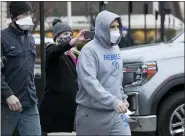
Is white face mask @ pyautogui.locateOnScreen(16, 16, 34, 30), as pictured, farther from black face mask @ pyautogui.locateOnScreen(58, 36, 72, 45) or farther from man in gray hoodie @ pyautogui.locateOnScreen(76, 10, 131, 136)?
man in gray hoodie @ pyautogui.locateOnScreen(76, 10, 131, 136)

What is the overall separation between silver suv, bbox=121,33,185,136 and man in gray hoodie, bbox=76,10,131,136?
7.06ft

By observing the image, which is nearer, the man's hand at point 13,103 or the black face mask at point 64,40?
the man's hand at point 13,103

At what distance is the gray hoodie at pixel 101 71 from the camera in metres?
4.15

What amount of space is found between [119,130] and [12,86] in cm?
107

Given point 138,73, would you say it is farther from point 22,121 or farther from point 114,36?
point 114,36

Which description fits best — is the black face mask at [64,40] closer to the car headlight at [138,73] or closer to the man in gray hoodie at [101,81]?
the man in gray hoodie at [101,81]

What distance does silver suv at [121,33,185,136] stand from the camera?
6.48 m

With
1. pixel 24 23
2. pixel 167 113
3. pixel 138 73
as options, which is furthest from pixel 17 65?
pixel 167 113

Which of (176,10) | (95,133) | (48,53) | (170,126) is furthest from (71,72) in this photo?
(176,10)

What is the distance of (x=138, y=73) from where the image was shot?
21.8 feet

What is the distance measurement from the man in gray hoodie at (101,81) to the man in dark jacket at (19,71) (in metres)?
0.60

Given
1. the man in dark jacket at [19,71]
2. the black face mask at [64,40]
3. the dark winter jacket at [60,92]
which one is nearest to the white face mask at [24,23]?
the man in dark jacket at [19,71]

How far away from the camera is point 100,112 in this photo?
14.1 feet

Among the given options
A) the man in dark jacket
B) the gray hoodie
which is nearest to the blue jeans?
the man in dark jacket
